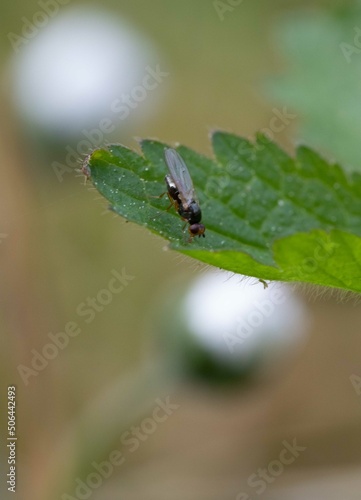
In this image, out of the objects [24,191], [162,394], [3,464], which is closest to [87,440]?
[162,394]

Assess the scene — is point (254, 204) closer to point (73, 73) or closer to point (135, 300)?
point (73, 73)

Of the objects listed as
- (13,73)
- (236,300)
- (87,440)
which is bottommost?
(87,440)

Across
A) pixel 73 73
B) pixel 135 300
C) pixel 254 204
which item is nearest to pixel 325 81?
pixel 73 73

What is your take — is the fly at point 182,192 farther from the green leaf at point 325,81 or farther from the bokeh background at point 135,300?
the green leaf at point 325,81

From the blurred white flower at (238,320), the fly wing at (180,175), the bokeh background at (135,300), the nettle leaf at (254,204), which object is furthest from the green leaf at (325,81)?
the fly wing at (180,175)

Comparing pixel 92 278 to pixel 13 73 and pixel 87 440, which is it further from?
pixel 87 440

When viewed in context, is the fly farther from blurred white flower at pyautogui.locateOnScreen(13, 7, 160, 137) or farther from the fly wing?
blurred white flower at pyautogui.locateOnScreen(13, 7, 160, 137)

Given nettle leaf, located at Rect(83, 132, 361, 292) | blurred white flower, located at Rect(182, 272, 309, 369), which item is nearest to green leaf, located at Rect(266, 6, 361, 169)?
blurred white flower, located at Rect(182, 272, 309, 369)
